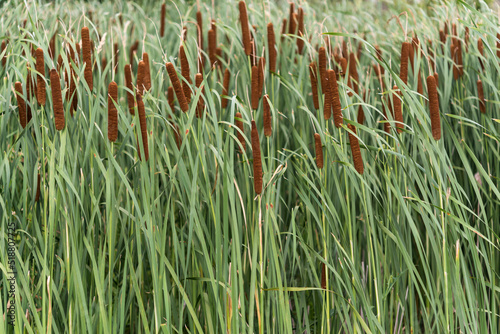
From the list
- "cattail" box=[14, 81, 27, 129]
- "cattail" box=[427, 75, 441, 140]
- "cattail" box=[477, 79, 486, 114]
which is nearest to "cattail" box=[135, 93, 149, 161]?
"cattail" box=[14, 81, 27, 129]

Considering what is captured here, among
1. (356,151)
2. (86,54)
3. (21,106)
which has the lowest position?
(356,151)

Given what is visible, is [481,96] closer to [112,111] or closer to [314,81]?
[314,81]

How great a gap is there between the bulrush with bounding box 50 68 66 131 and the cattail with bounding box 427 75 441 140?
1.22 meters

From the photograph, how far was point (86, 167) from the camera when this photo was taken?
156 cm

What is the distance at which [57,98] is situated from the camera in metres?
1.33

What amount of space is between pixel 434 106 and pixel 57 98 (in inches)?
48.7

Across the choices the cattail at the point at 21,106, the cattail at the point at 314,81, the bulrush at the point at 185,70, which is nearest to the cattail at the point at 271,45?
the cattail at the point at 314,81

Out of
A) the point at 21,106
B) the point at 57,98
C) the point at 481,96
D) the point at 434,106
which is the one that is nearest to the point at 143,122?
the point at 57,98

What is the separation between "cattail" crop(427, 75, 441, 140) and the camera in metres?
1.43

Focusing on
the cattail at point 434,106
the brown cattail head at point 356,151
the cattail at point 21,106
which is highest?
the cattail at point 21,106

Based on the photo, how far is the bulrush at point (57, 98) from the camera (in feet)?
4.35

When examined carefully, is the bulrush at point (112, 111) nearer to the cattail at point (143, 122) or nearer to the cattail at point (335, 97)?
the cattail at point (143, 122)

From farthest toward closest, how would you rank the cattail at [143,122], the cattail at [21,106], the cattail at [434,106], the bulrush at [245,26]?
the bulrush at [245,26] < the cattail at [21,106] < the cattail at [434,106] < the cattail at [143,122]

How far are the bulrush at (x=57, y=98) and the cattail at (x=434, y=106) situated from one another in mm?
1215
